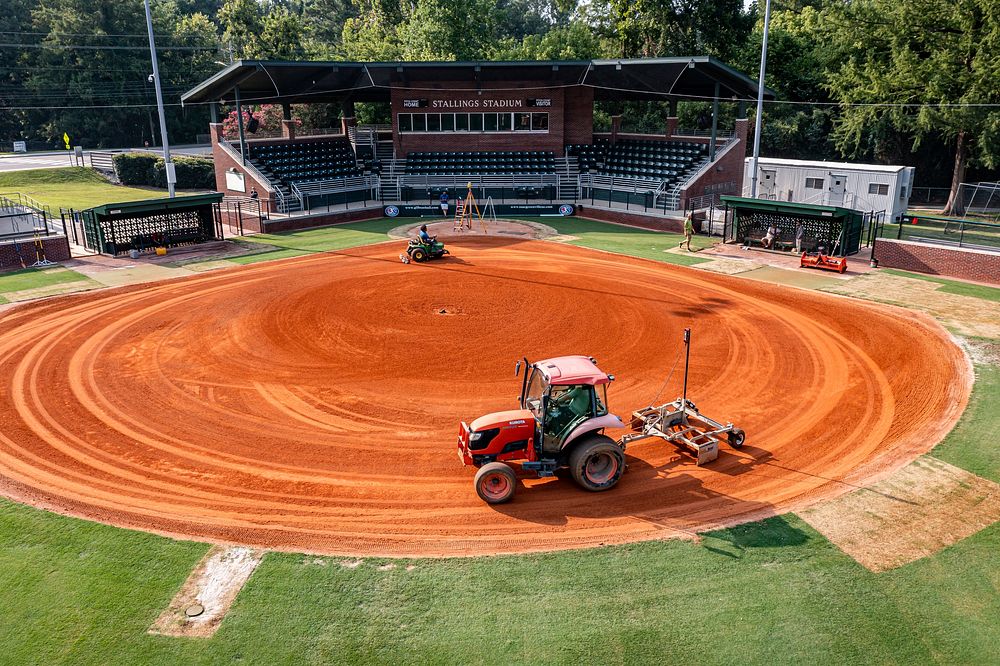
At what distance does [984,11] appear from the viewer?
40781 mm

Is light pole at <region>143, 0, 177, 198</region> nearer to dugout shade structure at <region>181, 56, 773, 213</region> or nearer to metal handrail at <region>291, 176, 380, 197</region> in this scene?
dugout shade structure at <region>181, 56, 773, 213</region>

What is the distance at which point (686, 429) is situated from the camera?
16.8 m

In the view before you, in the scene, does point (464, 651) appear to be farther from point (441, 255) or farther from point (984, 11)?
point (984, 11)

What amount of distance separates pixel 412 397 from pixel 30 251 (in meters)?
25.5

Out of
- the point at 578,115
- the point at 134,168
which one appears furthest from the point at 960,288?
the point at 134,168

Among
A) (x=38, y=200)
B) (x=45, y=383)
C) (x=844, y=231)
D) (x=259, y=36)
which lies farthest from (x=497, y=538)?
(x=259, y=36)

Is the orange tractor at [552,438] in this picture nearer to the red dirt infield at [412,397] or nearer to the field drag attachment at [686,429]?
the red dirt infield at [412,397]

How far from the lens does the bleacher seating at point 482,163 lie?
2052 inches

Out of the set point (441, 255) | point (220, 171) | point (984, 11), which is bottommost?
point (441, 255)

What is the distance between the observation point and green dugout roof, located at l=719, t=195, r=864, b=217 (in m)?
33.7

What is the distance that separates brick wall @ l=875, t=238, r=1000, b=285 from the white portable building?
7.79m

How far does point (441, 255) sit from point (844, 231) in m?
19.1

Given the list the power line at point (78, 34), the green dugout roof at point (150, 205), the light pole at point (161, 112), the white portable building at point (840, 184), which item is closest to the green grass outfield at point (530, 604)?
the green dugout roof at point (150, 205)

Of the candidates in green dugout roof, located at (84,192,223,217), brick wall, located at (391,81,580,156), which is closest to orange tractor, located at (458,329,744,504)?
green dugout roof, located at (84,192,223,217)
